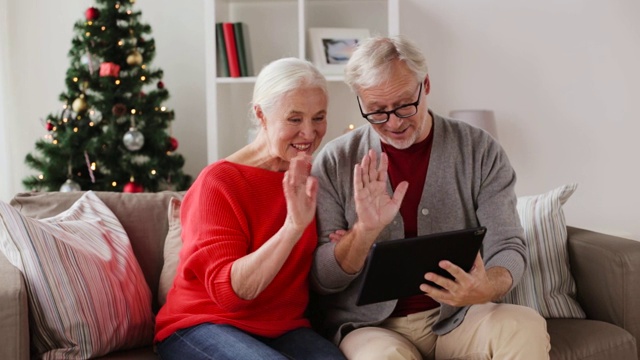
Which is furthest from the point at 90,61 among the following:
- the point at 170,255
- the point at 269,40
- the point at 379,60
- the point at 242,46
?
the point at 379,60

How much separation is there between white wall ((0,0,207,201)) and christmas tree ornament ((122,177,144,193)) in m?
0.58

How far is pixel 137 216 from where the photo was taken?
7.45ft

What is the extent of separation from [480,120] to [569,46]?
0.66 m

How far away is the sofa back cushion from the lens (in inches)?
88.3

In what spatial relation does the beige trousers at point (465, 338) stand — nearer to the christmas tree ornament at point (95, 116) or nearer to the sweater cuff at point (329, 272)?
the sweater cuff at point (329, 272)

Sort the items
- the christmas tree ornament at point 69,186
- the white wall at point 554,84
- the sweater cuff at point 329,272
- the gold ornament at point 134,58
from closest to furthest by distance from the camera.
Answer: the sweater cuff at point 329,272 < the christmas tree ornament at point 69,186 < the gold ornament at point 134,58 < the white wall at point 554,84

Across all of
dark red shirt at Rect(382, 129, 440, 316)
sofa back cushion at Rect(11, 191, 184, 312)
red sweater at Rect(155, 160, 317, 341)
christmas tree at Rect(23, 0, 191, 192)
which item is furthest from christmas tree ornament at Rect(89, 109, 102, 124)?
dark red shirt at Rect(382, 129, 440, 316)

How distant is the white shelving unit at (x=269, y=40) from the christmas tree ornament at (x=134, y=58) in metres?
0.31

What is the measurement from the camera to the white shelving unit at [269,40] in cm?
361

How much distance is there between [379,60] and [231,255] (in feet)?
1.98

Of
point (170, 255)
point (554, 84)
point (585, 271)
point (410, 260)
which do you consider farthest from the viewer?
point (554, 84)

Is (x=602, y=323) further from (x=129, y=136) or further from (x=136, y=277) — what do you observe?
(x=129, y=136)

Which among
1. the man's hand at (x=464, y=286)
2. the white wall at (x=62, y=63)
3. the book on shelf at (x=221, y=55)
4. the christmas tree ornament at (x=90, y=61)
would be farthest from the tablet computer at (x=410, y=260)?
the white wall at (x=62, y=63)

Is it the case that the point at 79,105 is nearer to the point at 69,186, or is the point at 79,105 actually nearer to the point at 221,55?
the point at 69,186
